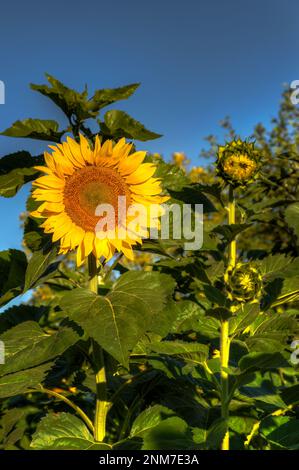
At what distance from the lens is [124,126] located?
67.7 inches

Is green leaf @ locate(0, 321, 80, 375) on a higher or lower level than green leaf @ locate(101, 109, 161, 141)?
lower

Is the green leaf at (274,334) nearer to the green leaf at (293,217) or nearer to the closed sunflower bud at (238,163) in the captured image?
the green leaf at (293,217)

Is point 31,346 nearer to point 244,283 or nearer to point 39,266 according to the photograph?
point 39,266

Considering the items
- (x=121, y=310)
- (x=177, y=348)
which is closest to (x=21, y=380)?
(x=121, y=310)

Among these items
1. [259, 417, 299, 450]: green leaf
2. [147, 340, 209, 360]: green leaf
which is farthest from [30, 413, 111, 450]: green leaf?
[259, 417, 299, 450]: green leaf

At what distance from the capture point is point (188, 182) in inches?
74.5

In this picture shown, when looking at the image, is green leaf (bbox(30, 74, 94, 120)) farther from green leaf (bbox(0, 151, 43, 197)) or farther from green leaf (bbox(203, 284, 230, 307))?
green leaf (bbox(203, 284, 230, 307))

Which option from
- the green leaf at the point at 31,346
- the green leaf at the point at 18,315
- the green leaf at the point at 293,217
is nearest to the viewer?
the green leaf at the point at 31,346

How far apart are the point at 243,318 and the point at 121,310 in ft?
1.43

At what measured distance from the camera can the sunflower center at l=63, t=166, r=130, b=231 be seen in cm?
186

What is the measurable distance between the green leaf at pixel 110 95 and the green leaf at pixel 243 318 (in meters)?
0.78

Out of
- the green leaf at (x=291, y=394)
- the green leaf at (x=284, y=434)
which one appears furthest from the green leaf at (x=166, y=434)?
the green leaf at (x=291, y=394)

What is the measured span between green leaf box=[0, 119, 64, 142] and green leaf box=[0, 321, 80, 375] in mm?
620

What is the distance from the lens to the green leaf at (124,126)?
5.58ft
